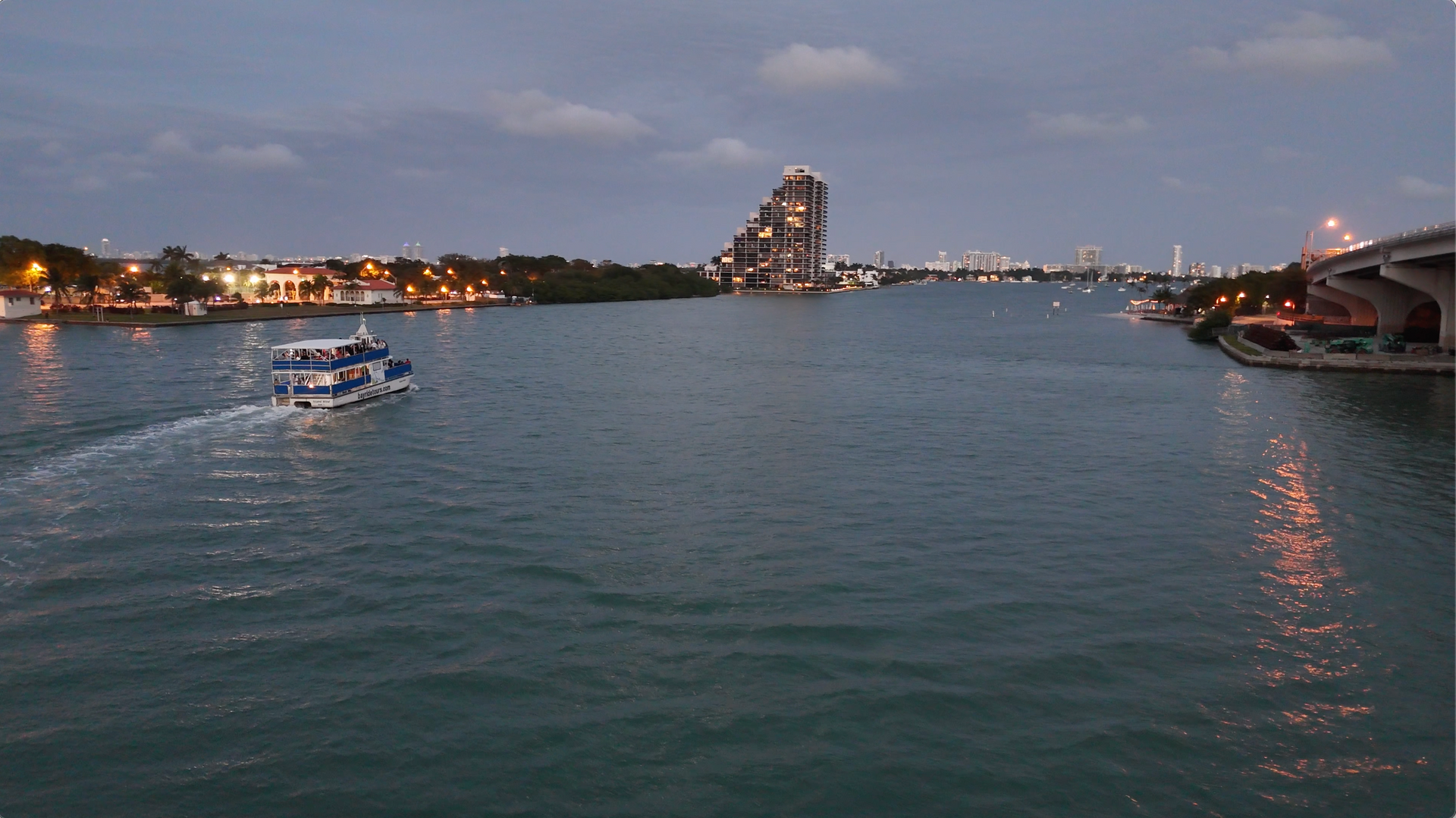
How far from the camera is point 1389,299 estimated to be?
65.6 meters

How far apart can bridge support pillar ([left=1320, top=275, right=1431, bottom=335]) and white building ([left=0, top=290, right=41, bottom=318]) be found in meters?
120

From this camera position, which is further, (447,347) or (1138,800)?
(447,347)

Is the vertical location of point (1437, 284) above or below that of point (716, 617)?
above

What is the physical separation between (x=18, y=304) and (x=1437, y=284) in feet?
388

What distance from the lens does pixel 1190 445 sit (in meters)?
31.8

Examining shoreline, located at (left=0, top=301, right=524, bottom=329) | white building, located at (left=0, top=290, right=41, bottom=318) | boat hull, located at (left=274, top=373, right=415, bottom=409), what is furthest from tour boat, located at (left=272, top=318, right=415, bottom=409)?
white building, located at (left=0, top=290, right=41, bottom=318)

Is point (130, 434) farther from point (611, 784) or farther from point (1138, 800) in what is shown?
point (1138, 800)

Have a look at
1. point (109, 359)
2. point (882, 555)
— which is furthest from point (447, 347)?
point (882, 555)

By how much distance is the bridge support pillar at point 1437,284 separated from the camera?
53.1 metres

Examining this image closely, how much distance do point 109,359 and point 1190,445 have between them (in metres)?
58.8

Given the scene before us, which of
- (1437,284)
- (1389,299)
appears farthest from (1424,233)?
(1389,299)

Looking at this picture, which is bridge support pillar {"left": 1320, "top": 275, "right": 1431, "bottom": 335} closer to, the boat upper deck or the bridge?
the bridge

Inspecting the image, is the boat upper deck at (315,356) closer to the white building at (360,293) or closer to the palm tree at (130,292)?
the palm tree at (130,292)

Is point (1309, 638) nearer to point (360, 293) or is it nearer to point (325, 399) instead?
point (325, 399)
